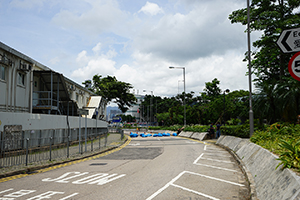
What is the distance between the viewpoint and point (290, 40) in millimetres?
4602

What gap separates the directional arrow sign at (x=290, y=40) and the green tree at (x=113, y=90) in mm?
53077

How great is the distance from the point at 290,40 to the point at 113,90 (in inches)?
2098

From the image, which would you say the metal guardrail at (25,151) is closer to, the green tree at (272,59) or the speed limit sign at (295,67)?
the speed limit sign at (295,67)

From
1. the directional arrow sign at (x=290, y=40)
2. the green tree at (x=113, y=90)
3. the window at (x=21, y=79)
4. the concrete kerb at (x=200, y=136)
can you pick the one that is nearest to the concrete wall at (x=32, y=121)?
the window at (x=21, y=79)

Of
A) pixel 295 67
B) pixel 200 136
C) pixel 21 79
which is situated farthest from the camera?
pixel 200 136

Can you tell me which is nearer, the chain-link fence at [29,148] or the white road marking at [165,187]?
the white road marking at [165,187]

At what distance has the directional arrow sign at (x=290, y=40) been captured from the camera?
454 cm

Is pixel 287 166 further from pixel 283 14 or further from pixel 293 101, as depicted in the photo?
pixel 283 14

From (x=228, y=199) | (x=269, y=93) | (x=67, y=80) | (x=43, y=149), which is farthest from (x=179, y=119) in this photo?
(x=228, y=199)

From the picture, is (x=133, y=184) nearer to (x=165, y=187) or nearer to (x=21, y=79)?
(x=165, y=187)

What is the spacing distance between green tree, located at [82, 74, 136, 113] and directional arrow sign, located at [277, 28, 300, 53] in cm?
5308

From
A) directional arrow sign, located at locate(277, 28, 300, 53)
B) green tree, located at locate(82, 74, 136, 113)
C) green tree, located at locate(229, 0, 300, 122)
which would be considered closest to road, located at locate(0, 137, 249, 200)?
directional arrow sign, located at locate(277, 28, 300, 53)

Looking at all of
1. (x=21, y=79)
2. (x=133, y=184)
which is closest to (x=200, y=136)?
(x=21, y=79)

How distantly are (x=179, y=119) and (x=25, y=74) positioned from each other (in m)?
53.8
